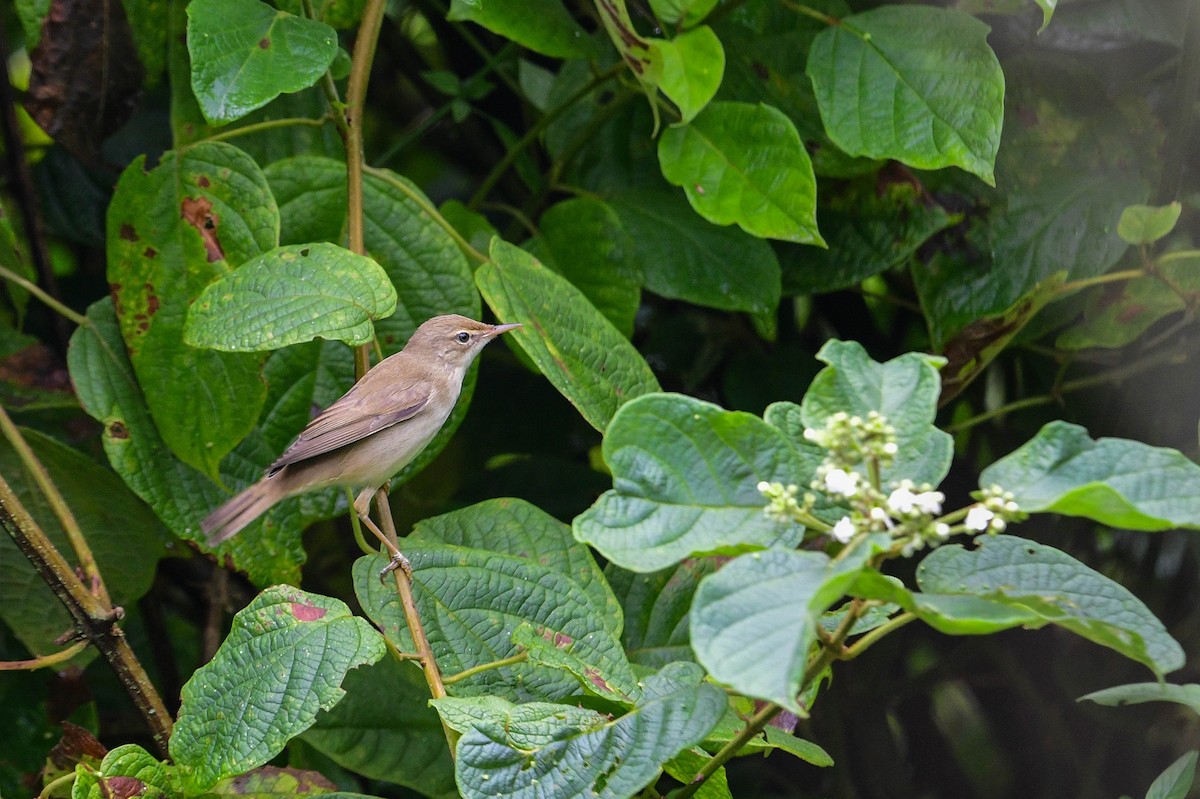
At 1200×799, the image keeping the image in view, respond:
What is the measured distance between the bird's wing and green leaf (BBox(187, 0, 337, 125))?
2.48 feet

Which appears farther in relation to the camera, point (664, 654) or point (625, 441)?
point (664, 654)

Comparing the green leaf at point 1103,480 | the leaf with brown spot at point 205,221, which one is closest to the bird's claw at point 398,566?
the leaf with brown spot at point 205,221

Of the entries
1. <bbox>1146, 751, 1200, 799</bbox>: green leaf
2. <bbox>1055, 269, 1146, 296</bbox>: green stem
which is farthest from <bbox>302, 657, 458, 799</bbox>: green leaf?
<bbox>1055, 269, 1146, 296</bbox>: green stem

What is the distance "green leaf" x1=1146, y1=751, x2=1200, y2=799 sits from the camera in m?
1.81

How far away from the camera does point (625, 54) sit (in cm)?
252

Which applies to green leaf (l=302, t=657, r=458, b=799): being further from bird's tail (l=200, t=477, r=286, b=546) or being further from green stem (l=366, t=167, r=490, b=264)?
green stem (l=366, t=167, r=490, b=264)

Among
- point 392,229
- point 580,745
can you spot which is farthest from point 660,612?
point 392,229

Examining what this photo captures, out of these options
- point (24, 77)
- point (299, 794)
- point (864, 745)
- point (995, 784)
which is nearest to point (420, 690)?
point (299, 794)

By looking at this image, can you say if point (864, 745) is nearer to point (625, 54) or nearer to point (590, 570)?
point (590, 570)

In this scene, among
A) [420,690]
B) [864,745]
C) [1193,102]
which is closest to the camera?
[420,690]

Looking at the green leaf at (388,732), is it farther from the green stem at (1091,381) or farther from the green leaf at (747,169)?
the green stem at (1091,381)

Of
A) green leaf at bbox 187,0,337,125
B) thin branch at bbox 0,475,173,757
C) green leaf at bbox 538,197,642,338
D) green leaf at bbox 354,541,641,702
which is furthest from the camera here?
green leaf at bbox 538,197,642,338

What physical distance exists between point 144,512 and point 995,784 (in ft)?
9.14

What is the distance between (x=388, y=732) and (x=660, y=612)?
2.16 ft
